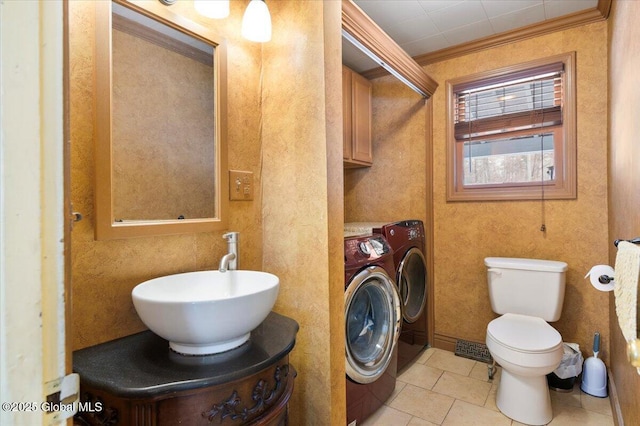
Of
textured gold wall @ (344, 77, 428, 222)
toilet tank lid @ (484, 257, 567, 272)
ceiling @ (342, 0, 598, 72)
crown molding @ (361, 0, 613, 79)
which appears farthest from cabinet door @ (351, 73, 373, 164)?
toilet tank lid @ (484, 257, 567, 272)

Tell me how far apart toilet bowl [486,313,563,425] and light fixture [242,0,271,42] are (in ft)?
6.45

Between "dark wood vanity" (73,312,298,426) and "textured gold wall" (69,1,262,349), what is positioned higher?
"textured gold wall" (69,1,262,349)

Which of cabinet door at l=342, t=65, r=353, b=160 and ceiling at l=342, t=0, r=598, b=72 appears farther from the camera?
cabinet door at l=342, t=65, r=353, b=160

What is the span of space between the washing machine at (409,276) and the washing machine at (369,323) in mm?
190

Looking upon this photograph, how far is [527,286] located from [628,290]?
5.04 ft

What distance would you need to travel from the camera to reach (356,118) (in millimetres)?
2584

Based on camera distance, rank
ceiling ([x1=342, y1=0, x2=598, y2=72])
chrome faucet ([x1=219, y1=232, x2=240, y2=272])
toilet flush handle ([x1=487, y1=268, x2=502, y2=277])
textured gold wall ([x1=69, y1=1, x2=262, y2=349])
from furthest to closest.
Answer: toilet flush handle ([x1=487, y1=268, x2=502, y2=277]) → ceiling ([x1=342, y1=0, x2=598, y2=72]) → chrome faucet ([x1=219, y1=232, x2=240, y2=272]) → textured gold wall ([x1=69, y1=1, x2=262, y2=349])

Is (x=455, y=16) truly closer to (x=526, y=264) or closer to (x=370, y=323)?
(x=526, y=264)

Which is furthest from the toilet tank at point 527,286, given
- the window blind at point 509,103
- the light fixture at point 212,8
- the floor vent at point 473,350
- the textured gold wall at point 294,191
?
the light fixture at point 212,8

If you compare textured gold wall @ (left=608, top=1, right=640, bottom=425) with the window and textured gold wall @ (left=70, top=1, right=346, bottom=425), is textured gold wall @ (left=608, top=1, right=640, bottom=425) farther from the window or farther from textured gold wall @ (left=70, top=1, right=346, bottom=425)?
textured gold wall @ (left=70, top=1, right=346, bottom=425)

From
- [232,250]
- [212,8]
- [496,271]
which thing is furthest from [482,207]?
[212,8]

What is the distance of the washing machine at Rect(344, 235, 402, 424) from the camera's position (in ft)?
5.28

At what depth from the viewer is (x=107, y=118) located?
3.32 ft

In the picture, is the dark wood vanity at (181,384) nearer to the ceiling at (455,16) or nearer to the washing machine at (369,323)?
the washing machine at (369,323)
